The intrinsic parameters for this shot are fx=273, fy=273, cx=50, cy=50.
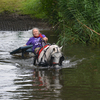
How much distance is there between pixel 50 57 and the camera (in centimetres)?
789

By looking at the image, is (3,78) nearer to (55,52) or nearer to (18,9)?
(55,52)

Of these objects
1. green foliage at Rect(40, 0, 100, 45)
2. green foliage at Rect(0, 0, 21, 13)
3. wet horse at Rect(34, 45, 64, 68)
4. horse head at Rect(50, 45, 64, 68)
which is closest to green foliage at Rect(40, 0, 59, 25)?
green foliage at Rect(40, 0, 100, 45)

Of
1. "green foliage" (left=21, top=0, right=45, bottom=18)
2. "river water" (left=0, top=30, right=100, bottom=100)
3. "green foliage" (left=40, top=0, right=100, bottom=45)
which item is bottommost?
"river water" (left=0, top=30, right=100, bottom=100)

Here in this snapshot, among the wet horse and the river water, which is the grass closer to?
the wet horse

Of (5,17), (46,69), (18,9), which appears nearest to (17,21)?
(5,17)

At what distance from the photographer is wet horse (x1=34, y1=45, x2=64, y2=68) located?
7.73 meters

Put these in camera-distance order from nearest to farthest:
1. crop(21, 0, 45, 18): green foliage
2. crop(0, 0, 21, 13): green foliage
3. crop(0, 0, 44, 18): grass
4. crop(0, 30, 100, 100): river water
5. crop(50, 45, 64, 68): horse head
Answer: crop(0, 30, 100, 100): river water
crop(50, 45, 64, 68): horse head
crop(21, 0, 45, 18): green foliage
crop(0, 0, 44, 18): grass
crop(0, 0, 21, 13): green foliage

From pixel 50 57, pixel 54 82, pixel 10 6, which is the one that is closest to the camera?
pixel 54 82

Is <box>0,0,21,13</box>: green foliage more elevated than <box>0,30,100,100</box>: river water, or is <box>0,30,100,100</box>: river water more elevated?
<box>0,0,21,13</box>: green foliage

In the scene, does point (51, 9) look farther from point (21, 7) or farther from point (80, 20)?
point (21, 7)

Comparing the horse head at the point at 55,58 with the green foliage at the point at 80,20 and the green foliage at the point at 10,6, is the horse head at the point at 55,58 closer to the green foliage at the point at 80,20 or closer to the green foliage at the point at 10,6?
the green foliage at the point at 80,20

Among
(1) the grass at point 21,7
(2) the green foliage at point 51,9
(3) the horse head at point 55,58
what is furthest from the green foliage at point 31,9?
(3) the horse head at point 55,58

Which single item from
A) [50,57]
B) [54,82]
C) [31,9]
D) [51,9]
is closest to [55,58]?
[50,57]

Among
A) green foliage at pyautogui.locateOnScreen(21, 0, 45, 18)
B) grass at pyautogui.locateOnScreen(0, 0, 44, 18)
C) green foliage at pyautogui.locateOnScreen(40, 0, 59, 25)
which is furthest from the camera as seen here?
grass at pyautogui.locateOnScreen(0, 0, 44, 18)
